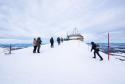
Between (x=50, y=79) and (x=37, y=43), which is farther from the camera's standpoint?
(x=37, y=43)

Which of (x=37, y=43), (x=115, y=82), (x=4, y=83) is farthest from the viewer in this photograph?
(x=37, y=43)

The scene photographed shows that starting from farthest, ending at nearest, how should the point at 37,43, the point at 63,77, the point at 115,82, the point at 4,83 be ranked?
the point at 37,43 → the point at 63,77 → the point at 115,82 → the point at 4,83

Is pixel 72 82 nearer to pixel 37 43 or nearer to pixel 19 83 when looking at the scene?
pixel 19 83

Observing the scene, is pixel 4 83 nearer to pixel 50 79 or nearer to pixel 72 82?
pixel 50 79

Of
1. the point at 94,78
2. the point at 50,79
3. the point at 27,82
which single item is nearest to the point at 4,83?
the point at 27,82

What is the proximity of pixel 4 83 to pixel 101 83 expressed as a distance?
4555mm

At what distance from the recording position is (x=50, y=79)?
5477 millimetres

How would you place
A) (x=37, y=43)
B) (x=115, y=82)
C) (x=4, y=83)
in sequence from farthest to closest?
(x=37, y=43) → (x=115, y=82) → (x=4, y=83)

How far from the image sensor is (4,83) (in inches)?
194

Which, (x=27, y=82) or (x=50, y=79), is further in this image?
(x=50, y=79)

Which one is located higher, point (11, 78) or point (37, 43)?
point (37, 43)

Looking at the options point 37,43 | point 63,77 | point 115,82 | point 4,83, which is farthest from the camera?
point 37,43

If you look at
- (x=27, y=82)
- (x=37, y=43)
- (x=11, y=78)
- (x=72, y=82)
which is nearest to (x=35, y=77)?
(x=27, y=82)

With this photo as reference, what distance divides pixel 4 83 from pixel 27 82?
1.02 meters
